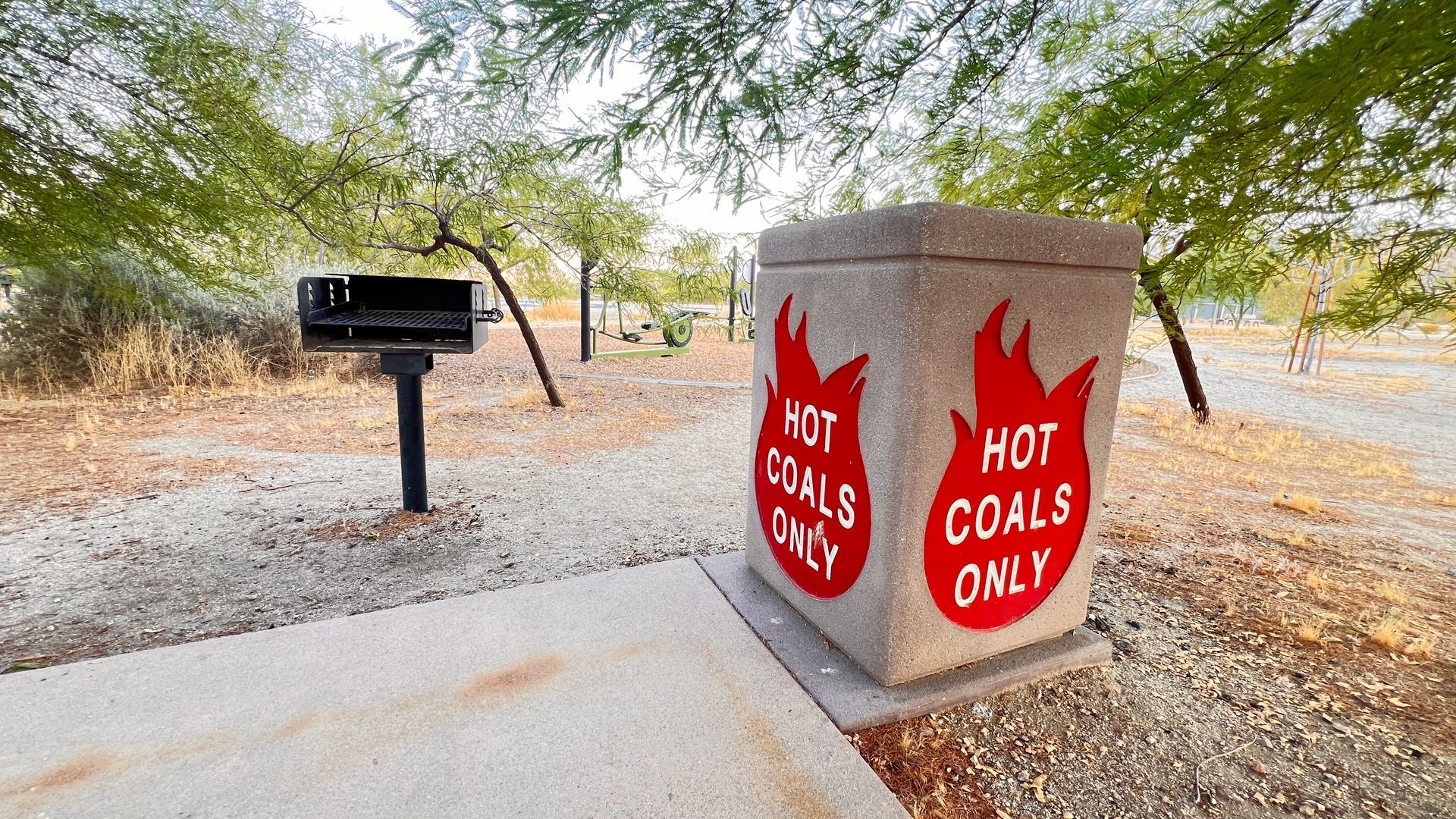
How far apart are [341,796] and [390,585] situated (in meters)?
1.54

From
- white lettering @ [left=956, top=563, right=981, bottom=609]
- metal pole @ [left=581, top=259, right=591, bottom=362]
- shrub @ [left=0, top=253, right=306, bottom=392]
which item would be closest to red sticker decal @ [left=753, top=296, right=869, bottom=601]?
white lettering @ [left=956, top=563, right=981, bottom=609]

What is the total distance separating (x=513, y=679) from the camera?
1.74 meters

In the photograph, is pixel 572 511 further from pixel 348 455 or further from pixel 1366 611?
pixel 1366 611

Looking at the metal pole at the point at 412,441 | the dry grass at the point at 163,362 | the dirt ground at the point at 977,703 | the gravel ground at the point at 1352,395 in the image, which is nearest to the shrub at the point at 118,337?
the dry grass at the point at 163,362

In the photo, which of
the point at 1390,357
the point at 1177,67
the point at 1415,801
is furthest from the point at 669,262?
the point at 1390,357

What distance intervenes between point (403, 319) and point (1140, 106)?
3.69 meters

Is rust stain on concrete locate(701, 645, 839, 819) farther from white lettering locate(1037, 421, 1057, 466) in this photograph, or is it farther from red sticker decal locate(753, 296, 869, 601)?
white lettering locate(1037, 421, 1057, 466)

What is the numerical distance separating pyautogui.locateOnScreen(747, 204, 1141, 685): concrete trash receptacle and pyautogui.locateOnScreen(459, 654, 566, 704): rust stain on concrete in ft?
3.03

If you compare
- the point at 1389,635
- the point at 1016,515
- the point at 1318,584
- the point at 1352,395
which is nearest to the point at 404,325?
the point at 1016,515

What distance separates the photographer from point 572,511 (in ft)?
12.5

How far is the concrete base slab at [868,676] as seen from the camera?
170 cm

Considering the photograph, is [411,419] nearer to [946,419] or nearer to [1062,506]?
[946,419]

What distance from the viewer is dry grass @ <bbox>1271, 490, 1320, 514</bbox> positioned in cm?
429

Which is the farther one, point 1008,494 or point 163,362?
point 163,362
